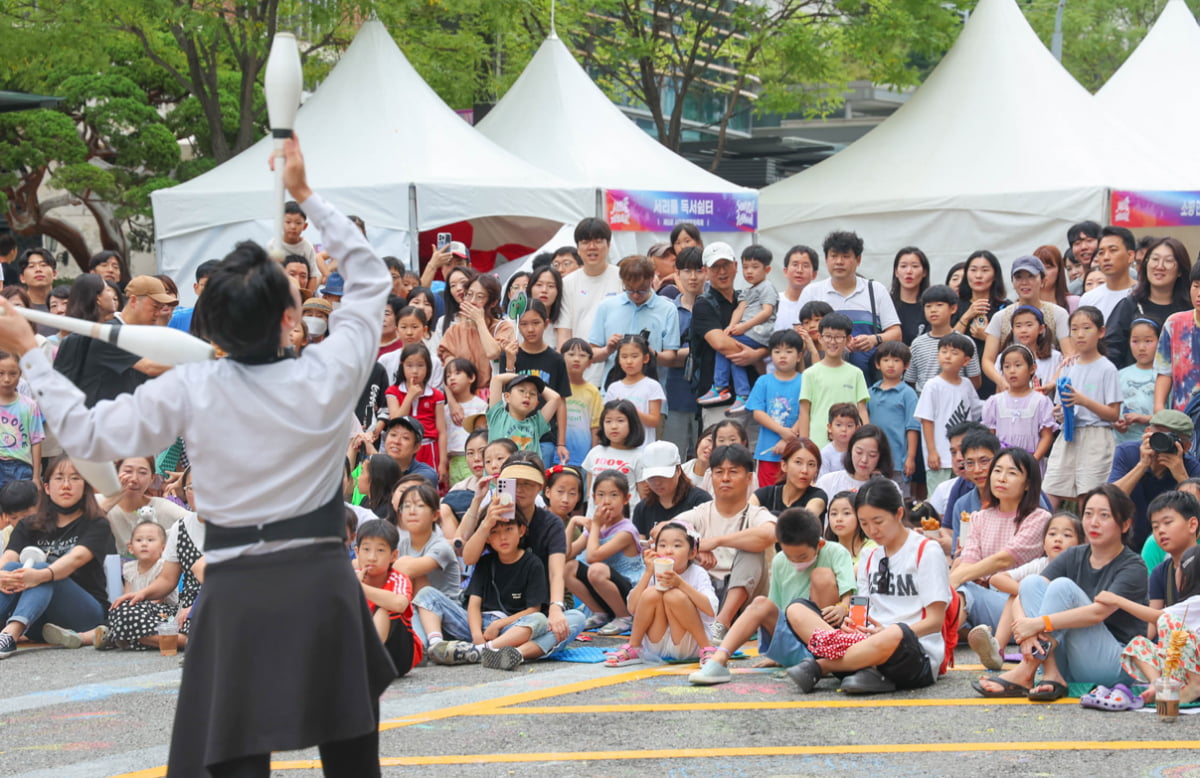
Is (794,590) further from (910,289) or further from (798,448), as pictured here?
(910,289)

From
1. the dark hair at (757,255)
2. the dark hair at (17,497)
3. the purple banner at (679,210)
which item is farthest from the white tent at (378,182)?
the dark hair at (17,497)

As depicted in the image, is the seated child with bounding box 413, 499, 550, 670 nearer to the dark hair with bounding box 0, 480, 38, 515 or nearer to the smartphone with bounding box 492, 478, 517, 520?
the smartphone with bounding box 492, 478, 517, 520

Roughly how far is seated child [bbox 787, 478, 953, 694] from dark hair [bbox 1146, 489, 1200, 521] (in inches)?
34.8

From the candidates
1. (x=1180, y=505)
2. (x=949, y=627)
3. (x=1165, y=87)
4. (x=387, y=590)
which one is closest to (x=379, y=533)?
(x=387, y=590)

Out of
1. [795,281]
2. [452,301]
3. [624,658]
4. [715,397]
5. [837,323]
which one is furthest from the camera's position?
[452,301]

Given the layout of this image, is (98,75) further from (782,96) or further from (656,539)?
(656,539)

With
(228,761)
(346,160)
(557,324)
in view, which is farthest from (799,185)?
(228,761)

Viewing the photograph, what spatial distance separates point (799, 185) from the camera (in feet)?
53.5

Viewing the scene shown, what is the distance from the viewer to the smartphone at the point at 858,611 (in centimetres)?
638

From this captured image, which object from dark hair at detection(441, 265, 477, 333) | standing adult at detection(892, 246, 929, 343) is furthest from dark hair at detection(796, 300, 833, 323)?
dark hair at detection(441, 265, 477, 333)

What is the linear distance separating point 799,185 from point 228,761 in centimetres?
1361

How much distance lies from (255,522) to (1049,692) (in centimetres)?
367

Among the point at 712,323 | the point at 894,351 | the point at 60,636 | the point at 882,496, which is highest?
the point at 712,323

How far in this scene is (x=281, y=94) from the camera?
3.70 metres
